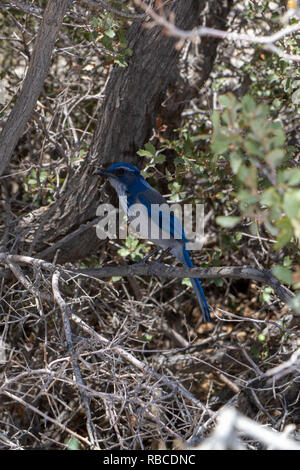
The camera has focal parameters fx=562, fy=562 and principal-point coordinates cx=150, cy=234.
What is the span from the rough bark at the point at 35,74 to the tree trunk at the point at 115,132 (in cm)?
69

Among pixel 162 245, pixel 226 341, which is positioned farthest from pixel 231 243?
pixel 226 341

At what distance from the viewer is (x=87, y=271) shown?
394 cm

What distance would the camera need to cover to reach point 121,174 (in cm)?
429

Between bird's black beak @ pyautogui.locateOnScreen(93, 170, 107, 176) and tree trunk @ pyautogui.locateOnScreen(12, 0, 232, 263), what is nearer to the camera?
tree trunk @ pyautogui.locateOnScreen(12, 0, 232, 263)

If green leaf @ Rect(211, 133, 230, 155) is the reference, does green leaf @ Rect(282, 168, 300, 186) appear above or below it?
below

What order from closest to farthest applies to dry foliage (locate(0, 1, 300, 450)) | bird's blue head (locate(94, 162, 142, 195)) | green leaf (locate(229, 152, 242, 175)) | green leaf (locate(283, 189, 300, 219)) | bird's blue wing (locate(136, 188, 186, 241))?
green leaf (locate(283, 189, 300, 219)) < green leaf (locate(229, 152, 242, 175)) < dry foliage (locate(0, 1, 300, 450)) < bird's blue head (locate(94, 162, 142, 195)) < bird's blue wing (locate(136, 188, 186, 241))

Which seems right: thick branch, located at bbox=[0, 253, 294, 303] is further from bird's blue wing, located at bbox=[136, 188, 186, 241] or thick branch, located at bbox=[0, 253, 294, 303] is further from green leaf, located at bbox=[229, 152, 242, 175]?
green leaf, located at bbox=[229, 152, 242, 175]

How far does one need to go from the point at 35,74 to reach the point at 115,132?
92 centimetres

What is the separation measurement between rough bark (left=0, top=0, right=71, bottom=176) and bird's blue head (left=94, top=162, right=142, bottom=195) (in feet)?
2.53

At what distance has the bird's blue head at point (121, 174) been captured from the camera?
427 centimetres

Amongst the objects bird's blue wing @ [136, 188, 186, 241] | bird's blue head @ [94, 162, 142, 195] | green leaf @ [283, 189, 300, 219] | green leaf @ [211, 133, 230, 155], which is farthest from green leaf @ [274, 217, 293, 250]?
bird's blue wing @ [136, 188, 186, 241]

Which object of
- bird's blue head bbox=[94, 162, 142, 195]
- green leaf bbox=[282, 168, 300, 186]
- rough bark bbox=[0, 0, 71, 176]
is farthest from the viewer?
bird's blue head bbox=[94, 162, 142, 195]

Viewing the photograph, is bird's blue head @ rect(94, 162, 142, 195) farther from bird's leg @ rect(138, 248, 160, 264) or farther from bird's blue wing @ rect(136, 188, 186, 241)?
bird's leg @ rect(138, 248, 160, 264)

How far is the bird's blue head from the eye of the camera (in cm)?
427
